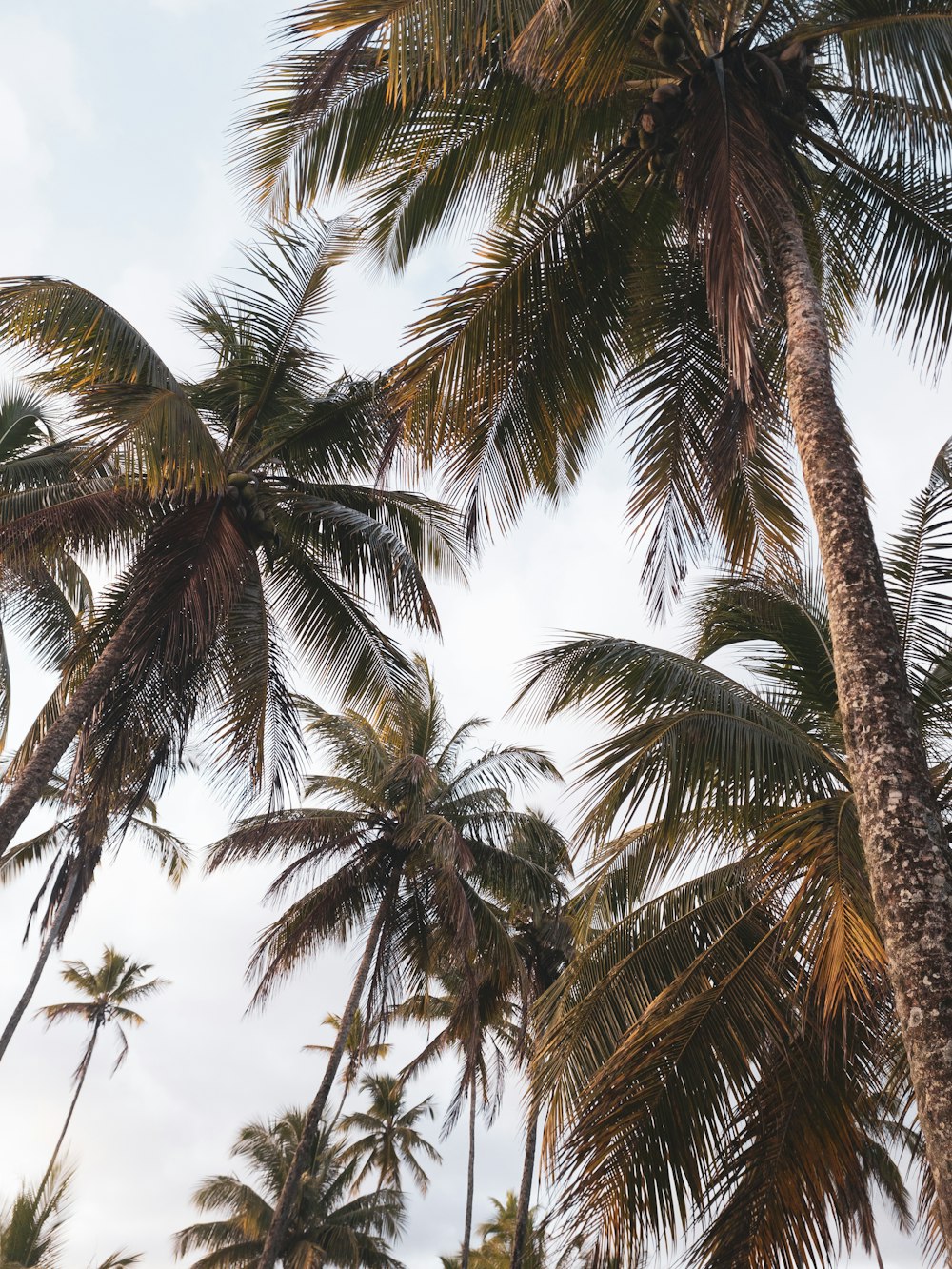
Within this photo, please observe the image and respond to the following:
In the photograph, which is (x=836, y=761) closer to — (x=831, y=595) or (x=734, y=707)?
(x=734, y=707)

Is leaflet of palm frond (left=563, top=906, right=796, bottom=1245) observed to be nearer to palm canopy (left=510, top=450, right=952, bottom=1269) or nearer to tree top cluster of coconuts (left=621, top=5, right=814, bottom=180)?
palm canopy (left=510, top=450, right=952, bottom=1269)

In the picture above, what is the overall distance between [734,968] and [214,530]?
600 centimetres

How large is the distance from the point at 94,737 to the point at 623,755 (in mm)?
5320

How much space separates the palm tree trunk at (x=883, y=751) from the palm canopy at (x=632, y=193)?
591 millimetres

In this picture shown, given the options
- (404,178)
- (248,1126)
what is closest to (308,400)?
(404,178)

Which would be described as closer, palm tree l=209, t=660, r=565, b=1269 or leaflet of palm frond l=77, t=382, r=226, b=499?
leaflet of palm frond l=77, t=382, r=226, b=499

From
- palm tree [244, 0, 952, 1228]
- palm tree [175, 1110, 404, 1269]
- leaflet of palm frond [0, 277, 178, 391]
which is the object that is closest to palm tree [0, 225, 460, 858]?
leaflet of palm frond [0, 277, 178, 391]

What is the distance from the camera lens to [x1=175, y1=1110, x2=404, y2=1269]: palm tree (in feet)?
86.2

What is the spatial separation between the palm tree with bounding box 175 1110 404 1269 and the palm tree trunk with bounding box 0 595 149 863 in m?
21.9

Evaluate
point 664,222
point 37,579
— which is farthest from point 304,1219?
Answer: point 664,222

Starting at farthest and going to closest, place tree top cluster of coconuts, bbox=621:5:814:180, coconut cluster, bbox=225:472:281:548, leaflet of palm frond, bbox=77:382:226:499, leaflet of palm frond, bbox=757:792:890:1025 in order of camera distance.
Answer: coconut cluster, bbox=225:472:281:548
leaflet of palm frond, bbox=77:382:226:499
tree top cluster of coconuts, bbox=621:5:814:180
leaflet of palm frond, bbox=757:792:890:1025

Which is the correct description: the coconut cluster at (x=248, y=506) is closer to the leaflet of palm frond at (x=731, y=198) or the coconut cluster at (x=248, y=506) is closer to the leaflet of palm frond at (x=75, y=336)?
the leaflet of palm frond at (x=75, y=336)

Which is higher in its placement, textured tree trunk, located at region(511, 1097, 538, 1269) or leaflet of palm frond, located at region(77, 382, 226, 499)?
leaflet of palm frond, located at region(77, 382, 226, 499)

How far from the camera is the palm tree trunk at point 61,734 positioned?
7922 mm
